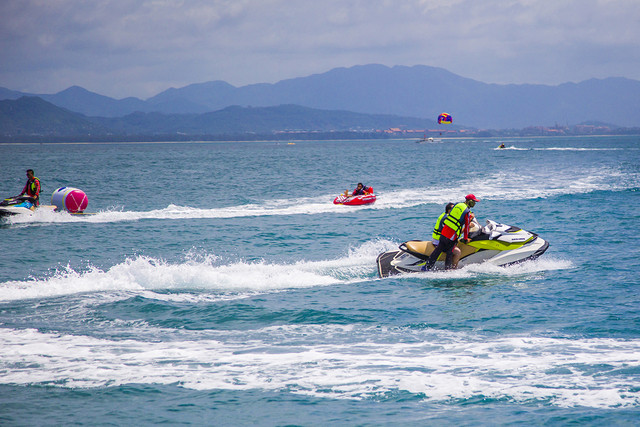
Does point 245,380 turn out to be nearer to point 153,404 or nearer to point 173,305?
point 153,404

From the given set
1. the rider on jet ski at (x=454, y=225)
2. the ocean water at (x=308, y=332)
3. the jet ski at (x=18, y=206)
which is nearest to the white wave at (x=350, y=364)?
the ocean water at (x=308, y=332)

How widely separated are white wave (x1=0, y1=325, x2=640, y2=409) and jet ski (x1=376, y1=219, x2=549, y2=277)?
4.16 metres

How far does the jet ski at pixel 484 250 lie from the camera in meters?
14.5

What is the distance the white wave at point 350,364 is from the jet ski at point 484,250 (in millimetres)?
4164

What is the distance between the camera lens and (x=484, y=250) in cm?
1451

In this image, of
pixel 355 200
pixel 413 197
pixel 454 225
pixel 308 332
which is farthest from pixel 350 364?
pixel 413 197

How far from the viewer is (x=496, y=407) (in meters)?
7.45

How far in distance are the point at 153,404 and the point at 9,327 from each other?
448 cm

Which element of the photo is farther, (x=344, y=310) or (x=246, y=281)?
(x=246, y=281)

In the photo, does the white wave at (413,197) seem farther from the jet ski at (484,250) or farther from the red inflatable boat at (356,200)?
the jet ski at (484,250)

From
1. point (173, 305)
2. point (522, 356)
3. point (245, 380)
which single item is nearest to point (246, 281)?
point (173, 305)

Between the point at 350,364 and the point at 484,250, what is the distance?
6781 mm

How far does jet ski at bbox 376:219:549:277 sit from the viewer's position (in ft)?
47.5

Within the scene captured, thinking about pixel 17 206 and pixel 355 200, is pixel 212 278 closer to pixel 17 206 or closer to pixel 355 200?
pixel 17 206
